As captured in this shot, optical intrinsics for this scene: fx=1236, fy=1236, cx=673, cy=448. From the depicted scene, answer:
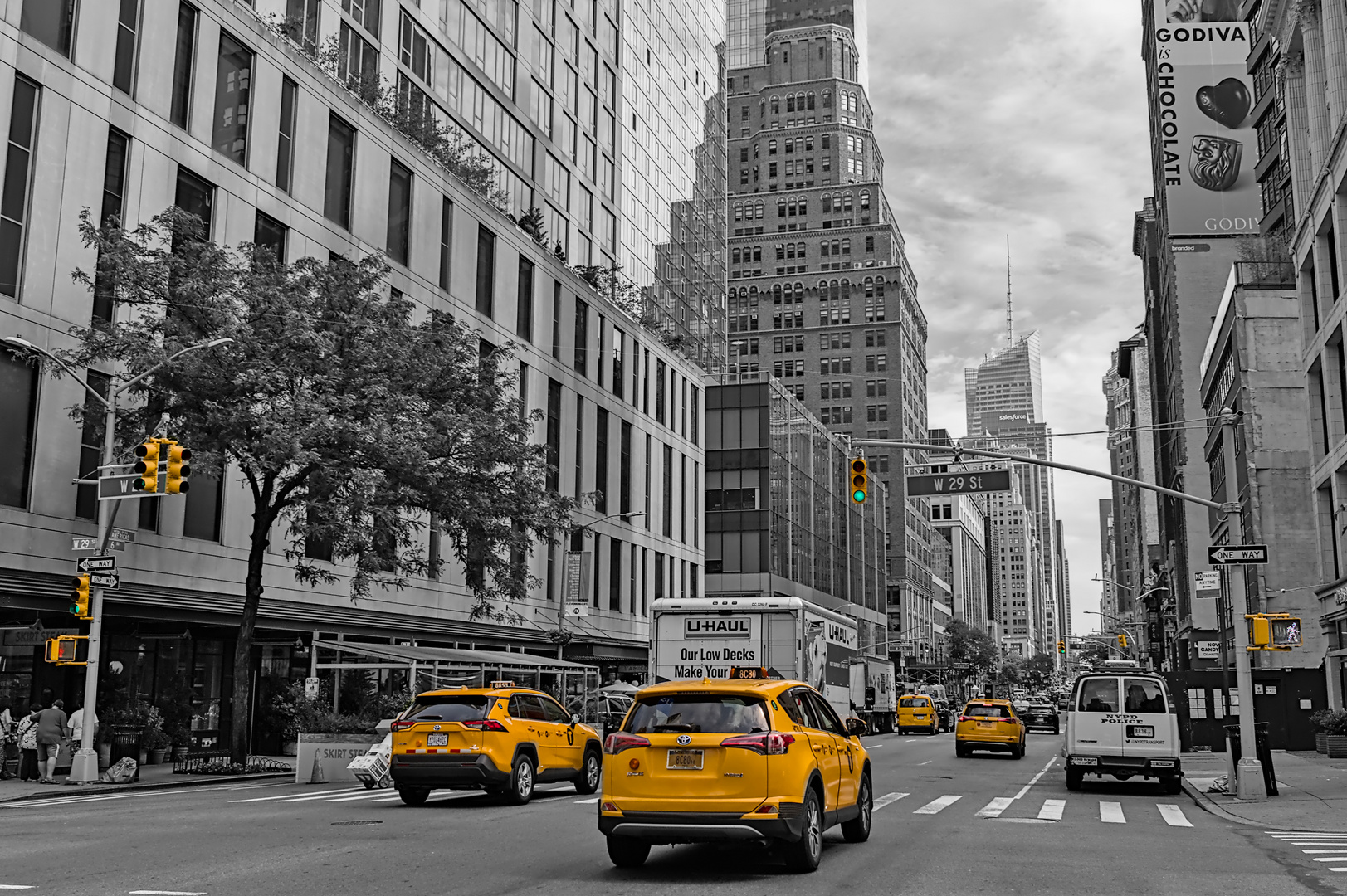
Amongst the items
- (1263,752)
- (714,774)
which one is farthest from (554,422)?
(714,774)

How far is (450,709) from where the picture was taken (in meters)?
19.2

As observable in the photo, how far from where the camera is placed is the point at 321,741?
25.2 meters

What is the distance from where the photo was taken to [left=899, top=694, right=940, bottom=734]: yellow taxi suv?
58906 millimetres

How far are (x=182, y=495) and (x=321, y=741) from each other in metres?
9.24

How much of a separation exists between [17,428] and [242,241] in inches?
318

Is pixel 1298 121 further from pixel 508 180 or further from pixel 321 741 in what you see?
pixel 321 741

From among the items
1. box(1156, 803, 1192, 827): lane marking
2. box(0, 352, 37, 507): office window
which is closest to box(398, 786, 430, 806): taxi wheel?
box(1156, 803, 1192, 827): lane marking

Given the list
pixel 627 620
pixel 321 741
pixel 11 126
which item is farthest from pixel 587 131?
pixel 321 741

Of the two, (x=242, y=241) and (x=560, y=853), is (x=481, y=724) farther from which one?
(x=242, y=241)

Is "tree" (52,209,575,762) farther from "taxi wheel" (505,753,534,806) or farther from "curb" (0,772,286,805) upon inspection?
"taxi wheel" (505,753,534,806)

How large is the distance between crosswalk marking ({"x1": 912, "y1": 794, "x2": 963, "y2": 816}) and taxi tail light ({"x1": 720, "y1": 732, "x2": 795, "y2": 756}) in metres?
7.76

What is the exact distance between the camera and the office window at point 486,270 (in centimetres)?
4788

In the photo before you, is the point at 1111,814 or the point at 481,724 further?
the point at 1111,814

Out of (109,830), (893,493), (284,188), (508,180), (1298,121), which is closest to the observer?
(109,830)
